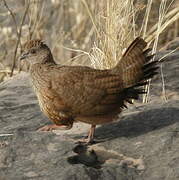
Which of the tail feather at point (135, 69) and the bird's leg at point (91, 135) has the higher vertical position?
the tail feather at point (135, 69)

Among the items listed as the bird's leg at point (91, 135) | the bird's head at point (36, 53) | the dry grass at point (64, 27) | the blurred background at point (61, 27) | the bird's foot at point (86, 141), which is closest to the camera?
the bird's foot at point (86, 141)

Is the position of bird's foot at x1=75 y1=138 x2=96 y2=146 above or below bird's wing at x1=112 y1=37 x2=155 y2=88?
below

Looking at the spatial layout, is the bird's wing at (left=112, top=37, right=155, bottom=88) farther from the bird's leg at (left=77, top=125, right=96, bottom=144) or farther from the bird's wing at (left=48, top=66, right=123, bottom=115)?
the bird's leg at (left=77, top=125, right=96, bottom=144)

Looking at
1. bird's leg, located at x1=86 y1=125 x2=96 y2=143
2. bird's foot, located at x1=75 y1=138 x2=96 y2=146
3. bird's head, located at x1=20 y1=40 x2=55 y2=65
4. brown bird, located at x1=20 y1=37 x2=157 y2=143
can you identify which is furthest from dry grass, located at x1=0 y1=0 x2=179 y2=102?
bird's foot, located at x1=75 y1=138 x2=96 y2=146

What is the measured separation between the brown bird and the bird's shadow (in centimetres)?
17

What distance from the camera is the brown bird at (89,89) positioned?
15.9ft

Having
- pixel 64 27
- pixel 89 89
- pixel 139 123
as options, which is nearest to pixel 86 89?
pixel 89 89

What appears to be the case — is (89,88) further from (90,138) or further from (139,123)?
(139,123)

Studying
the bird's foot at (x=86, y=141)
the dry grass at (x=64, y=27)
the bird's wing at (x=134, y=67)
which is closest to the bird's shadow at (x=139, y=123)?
the bird's foot at (x=86, y=141)

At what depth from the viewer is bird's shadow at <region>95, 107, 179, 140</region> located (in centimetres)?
500

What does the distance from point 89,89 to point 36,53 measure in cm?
76

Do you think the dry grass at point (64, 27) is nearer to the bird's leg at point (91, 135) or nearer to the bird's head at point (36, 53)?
the bird's head at point (36, 53)

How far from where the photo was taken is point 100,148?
4750 mm

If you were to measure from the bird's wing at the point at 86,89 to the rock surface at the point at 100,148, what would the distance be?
298 millimetres
